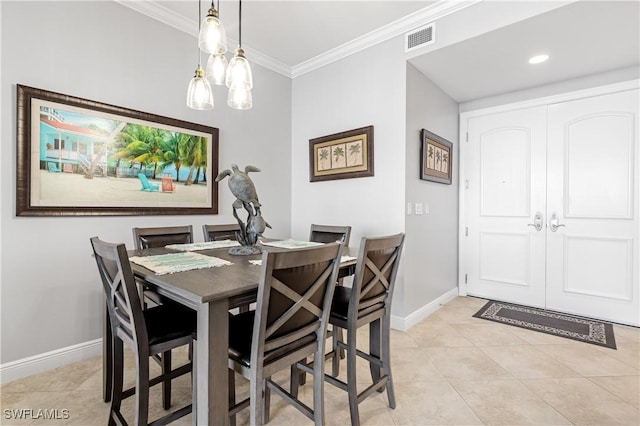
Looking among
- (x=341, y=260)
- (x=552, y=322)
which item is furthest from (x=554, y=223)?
(x=341, y=260)

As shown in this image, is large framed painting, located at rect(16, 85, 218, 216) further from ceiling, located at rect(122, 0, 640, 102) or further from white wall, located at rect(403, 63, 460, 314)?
white wall, located at rect(403, 63, 460, 314)

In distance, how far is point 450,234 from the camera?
378cm

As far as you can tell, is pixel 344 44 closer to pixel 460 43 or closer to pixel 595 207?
pixel 460 43

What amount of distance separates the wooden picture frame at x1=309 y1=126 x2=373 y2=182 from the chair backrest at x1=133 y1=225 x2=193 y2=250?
1.60m

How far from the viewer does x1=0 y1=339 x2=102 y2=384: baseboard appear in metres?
1.97

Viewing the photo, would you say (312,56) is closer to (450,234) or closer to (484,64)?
(484,64)

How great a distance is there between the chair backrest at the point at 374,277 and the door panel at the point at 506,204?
2.58 meters

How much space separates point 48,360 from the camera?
211 centimetres

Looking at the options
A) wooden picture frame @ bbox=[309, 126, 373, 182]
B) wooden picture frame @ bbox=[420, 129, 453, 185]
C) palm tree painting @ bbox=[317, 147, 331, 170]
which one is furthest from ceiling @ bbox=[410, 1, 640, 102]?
palm tree painting @ bbox=[317, 147, 331, 170]

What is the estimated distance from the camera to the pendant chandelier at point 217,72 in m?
1.68

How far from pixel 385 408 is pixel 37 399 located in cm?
198

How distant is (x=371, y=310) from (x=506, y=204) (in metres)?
2.80

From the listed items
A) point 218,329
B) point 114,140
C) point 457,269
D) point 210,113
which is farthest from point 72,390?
point 457,269

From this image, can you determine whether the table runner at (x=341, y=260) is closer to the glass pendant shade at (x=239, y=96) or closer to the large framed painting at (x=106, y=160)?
the glass pendant shade at (x=239, y=96)
